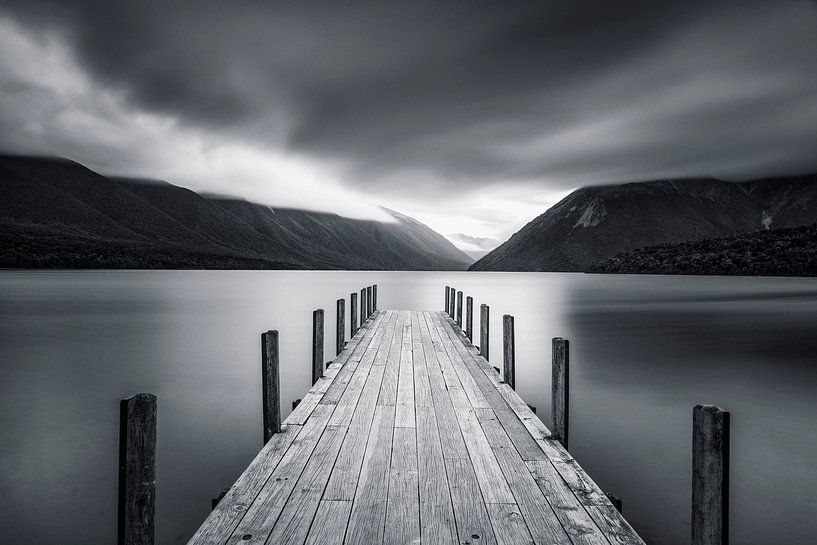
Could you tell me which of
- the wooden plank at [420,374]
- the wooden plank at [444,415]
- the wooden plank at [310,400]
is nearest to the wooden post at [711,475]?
the wooden plank at [444,415]

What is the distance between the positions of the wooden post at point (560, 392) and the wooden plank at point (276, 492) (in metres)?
2.60

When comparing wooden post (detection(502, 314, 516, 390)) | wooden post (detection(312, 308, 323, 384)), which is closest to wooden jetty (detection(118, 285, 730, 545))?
wooden post (detection(502, 314, 516, 390))

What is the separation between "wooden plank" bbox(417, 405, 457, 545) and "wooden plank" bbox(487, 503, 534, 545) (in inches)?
11.4

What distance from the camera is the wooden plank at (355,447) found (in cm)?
382

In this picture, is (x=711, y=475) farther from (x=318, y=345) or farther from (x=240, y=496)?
(x=318, y=345)

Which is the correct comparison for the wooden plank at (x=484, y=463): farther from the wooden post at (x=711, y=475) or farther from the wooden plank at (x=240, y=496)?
the wooden plank at (x=240, y=496)

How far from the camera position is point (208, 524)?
3271 millimetres

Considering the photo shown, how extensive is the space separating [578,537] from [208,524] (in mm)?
2445

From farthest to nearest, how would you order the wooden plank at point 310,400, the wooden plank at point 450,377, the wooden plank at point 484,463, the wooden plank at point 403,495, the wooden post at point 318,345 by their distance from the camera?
1. the wooden post at point 318,345
2. the wooden plank at point 450,377
3. the wooden plank at point 310,400
4. the wooden plank at point 484,463
5. the wooden plank at point 403,495

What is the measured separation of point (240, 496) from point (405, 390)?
359cm

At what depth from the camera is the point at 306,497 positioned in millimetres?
3670

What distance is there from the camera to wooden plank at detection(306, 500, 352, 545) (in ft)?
10.1

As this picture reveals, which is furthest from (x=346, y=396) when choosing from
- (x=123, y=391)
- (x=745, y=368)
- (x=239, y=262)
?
(x=239, y=262)

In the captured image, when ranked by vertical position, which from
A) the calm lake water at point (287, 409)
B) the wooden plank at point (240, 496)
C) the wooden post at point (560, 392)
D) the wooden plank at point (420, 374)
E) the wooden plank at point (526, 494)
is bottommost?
the calm lake water at point (287, 409)
